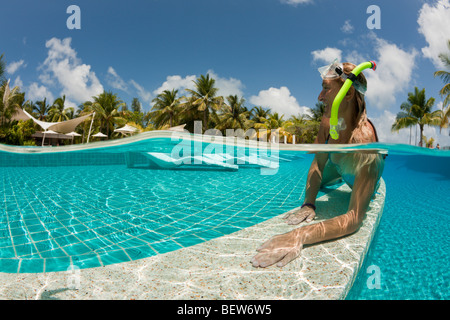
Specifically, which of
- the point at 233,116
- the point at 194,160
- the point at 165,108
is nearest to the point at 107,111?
the point at 165,108

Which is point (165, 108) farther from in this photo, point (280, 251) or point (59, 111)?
point (280, 251)

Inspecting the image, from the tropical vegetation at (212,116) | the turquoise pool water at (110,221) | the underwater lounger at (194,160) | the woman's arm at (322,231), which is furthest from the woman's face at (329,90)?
the tropical vegetation at (212,116)

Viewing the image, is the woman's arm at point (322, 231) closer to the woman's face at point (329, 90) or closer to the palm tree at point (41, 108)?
the woman's face at point (329, 90)

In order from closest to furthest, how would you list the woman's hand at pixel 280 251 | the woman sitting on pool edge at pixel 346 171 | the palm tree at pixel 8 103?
1. the woman's hand at pixel 280 251
2. the woman sitting on pool edge at pixel 346 171
3. the palm tree at pixel 8 103

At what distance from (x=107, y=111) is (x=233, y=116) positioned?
20.2 meters

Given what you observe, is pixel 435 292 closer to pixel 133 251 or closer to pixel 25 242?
pixel 133 251

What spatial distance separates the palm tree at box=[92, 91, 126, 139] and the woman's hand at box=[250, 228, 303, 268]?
39.0 meters

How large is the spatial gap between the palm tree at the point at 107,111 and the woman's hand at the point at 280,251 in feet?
128

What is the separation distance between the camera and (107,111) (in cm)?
3691

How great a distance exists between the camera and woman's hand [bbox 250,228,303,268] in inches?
91.5

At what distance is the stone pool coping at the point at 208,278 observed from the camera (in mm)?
1906
